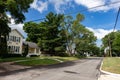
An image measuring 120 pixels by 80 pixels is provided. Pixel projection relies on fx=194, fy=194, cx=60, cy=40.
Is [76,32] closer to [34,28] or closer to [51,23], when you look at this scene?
[51,23]

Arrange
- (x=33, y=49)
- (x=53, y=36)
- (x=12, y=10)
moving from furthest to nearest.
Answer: (x=33, y=49) < (x=53, y=36) < (x=12, y=10)

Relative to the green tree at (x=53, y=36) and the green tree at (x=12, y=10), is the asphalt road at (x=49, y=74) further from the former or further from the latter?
the green tree at (x=53, y=36)

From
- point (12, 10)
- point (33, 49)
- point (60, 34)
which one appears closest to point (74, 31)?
point (60, 34)

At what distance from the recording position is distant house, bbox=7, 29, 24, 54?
45684 millimetres

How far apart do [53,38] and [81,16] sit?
11.8m

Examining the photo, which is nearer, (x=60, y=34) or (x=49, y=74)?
(x=49, y=74)

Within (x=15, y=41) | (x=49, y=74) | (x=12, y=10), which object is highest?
(x=12, y=10)

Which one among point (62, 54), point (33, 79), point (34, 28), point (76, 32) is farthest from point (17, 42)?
point (33, 79)

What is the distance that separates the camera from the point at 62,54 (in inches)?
2315

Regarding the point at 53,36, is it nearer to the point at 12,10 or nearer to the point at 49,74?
the point at 12,10

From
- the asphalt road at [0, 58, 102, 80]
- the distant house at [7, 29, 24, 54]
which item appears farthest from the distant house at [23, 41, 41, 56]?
the asphalt road at [0, 58, 102, 80]

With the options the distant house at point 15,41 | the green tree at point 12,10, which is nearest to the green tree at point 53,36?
the distant house at point 15,41

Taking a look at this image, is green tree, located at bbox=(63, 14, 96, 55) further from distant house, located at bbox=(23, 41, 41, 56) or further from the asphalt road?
the asphalt road

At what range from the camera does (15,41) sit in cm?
4747
